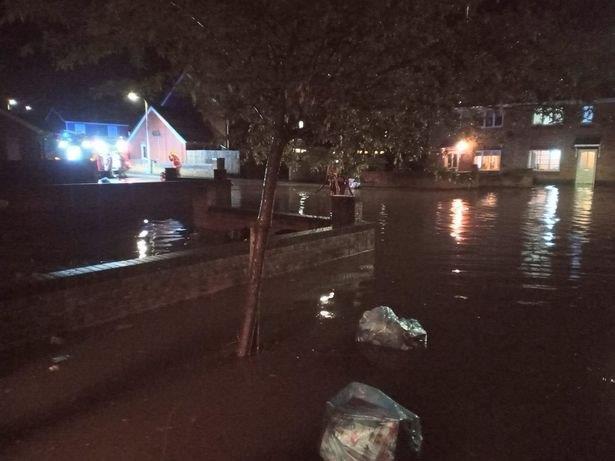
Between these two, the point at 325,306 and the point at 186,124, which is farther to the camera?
the point at 186,124

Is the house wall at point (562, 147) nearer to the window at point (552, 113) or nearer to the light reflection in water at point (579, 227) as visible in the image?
the light reflection in water at point (579, 227)

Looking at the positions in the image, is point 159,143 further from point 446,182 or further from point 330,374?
point 330,374

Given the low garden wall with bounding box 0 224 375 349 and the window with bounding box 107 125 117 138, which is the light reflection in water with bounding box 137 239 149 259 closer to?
the low garden wall with bounding box 0 224 375 349

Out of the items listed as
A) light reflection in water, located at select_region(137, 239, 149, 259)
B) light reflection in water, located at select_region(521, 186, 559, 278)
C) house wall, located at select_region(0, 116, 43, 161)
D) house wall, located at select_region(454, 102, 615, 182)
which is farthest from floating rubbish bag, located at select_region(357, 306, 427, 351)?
house wall, located at select_region(0, 116, 43, 161)

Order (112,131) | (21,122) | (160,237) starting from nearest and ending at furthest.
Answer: (160,237) < (21,122) < (112,131)

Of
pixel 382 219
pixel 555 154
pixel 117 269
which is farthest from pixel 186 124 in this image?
pixel 117 269

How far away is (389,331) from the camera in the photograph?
5.64 m

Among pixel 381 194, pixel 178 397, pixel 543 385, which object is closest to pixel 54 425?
pixel 178 397

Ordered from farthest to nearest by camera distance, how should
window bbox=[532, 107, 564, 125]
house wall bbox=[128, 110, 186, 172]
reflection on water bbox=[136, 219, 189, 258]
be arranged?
house wall bbox=[128, 110, 186, 172] → reflection on water bbox=[136, 219, 189, 258] → window bbox=[532, 107, 564, 125]

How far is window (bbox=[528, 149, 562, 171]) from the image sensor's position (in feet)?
105

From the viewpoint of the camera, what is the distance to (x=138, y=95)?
5.62 m

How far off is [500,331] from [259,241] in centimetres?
316

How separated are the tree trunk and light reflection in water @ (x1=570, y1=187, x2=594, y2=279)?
20.1 ft

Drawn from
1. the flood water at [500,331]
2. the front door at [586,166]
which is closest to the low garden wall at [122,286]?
the flood water at [500,331]
